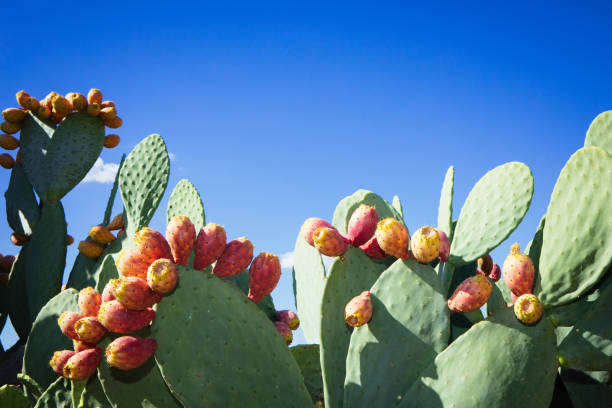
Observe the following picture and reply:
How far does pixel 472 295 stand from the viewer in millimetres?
1284

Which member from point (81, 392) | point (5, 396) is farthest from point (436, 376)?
point (5, 396)

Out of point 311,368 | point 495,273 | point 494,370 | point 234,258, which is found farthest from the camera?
point 495,273

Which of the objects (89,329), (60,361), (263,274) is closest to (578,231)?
(263,274)

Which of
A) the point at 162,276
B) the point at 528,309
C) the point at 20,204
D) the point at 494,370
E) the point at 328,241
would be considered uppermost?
the point at 20,204

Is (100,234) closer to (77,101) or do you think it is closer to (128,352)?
(77,101)

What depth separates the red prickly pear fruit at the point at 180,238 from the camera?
133 cm

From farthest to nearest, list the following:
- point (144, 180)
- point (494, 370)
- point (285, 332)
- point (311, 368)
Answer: point (144, 180), point (285, 332), point (311, 368), point (494, 370)

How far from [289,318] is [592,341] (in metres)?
1.06

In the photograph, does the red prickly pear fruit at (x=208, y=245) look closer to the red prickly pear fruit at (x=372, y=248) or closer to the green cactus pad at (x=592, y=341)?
the red prickly pear fruit at (x=372, y=248)

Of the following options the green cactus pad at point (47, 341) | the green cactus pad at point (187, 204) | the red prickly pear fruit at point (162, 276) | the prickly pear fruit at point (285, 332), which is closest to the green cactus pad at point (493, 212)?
the prickly pear fruit at point (285, 332)

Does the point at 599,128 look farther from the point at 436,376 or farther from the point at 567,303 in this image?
the point at 436,376

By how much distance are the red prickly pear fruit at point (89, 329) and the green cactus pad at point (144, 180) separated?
1.10m

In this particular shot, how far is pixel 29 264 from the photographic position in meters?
3.03

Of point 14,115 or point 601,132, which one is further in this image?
point 14,115
